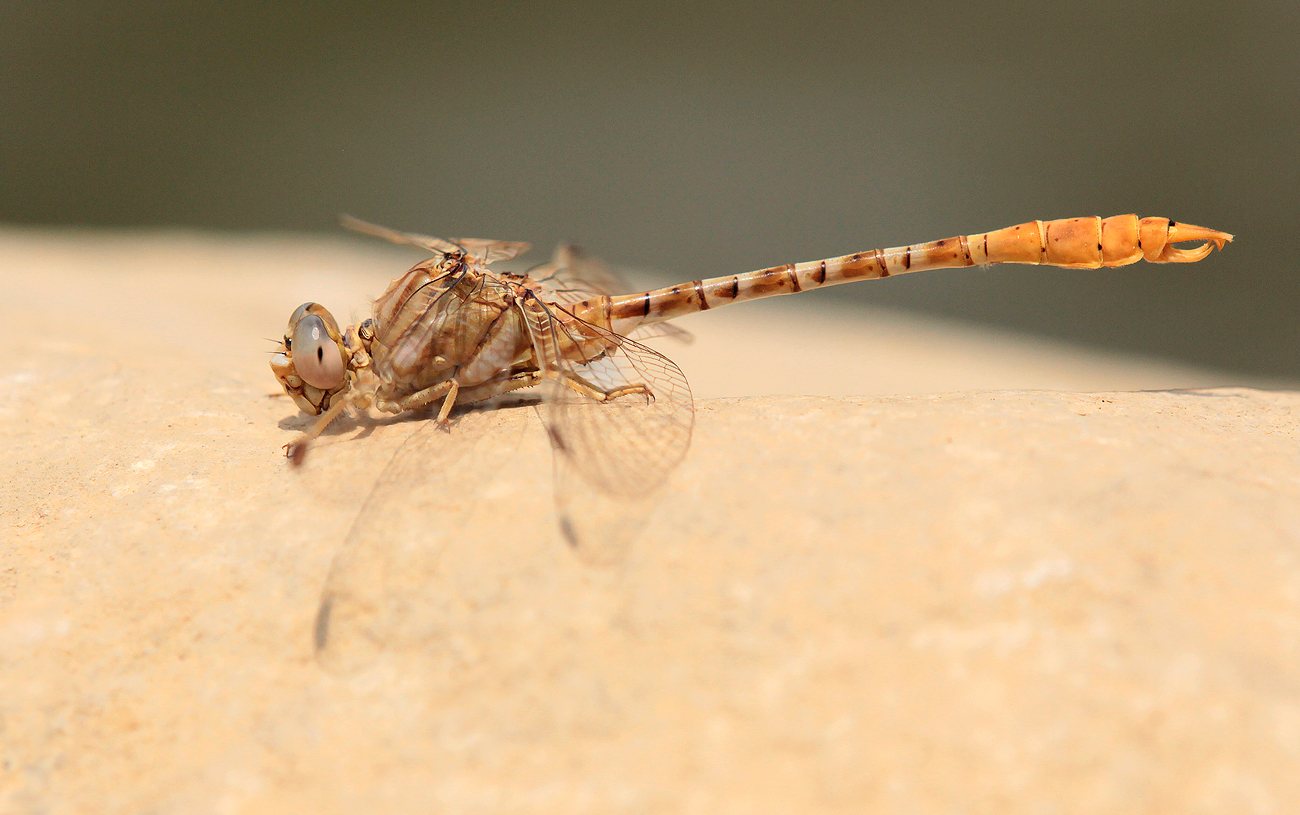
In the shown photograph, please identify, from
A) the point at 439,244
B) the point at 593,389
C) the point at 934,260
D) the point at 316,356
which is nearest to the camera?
the point at 316,356

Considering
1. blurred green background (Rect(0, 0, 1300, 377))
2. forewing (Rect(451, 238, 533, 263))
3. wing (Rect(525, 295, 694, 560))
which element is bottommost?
wing (Rect(525, 295, 694, 560))

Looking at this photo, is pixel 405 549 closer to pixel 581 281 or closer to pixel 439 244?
pixel 439 244

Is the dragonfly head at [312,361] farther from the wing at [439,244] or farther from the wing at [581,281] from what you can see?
the wing at [581,281]

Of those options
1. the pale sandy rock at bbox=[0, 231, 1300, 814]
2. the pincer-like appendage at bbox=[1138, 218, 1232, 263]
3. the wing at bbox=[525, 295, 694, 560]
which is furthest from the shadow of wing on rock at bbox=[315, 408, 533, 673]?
the pincer-like appendage at bbox=[1138, 218, 1232, 263]

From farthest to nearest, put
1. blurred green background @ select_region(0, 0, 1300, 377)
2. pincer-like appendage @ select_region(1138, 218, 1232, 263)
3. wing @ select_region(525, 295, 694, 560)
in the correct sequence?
blurred green background @ select_region(0, 0, 1300, 377)
pincer-like appendage @ select_region(1138, 218, 1232, 263)
wing @ select_region(525, 295, 694, 560)

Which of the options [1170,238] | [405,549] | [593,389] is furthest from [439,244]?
[1170,238]

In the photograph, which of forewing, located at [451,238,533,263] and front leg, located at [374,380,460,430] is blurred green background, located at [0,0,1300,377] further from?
front leg, located at [374,380,460,430]
